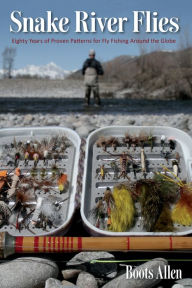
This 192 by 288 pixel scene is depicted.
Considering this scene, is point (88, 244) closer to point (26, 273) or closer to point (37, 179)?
point (26, 273)

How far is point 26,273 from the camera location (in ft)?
8.63

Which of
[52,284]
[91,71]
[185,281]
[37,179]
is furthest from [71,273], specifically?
[91,71]

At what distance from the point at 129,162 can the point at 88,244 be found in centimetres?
134

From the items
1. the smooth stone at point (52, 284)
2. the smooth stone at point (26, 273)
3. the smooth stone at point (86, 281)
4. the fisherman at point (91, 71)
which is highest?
the fisherman at point (91, 71)

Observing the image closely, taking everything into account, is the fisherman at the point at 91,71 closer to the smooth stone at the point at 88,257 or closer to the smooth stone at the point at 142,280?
the smooth stone at the point at 88,257

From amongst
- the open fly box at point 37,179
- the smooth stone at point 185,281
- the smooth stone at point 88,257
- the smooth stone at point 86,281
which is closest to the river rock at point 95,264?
the smooth stone at point 88,257

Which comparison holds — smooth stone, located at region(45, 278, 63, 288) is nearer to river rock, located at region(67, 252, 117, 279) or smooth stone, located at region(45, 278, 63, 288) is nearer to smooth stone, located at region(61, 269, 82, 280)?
smooth stone, located at region(61, 269, 82, 280)

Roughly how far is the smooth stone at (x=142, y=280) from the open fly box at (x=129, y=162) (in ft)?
1.27

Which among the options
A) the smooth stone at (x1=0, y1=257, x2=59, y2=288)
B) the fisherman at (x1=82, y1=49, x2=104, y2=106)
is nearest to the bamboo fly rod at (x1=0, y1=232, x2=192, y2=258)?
the smooth stone at (x1=0, y1=257, x2=59, y2=288)

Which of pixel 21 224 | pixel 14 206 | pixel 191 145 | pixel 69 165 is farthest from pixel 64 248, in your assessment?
pixel 191 145

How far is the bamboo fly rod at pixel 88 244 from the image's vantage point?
110 inches

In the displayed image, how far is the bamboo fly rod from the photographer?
110 inches

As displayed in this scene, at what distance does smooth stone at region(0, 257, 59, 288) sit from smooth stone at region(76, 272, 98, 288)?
17 cm

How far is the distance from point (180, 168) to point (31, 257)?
5.80 feet
